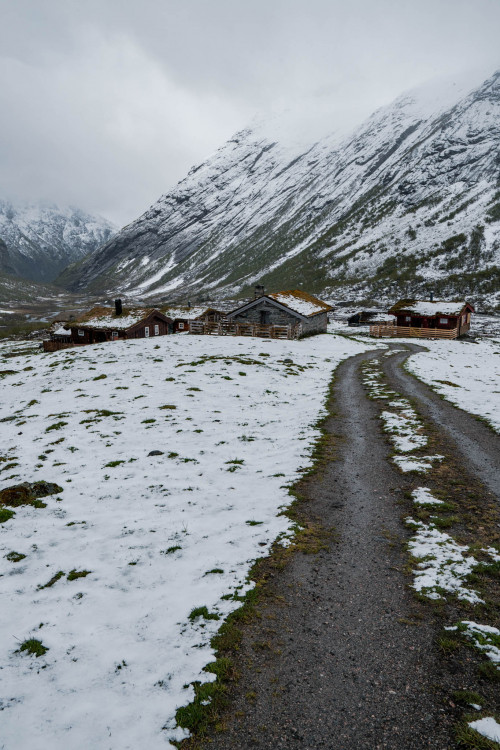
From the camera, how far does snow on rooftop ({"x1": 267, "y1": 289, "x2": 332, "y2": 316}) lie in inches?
2004

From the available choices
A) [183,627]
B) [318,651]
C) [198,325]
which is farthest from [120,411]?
[198,325]

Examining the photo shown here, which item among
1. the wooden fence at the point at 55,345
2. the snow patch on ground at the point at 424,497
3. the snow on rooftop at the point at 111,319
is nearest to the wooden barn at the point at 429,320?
the snow on rooftop at the point at 111,319

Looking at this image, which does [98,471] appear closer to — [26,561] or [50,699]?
[26,561]

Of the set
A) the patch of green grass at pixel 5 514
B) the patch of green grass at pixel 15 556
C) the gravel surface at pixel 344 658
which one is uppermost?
the patch of green grass at pixel 5 514

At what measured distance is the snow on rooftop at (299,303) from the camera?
50903mm

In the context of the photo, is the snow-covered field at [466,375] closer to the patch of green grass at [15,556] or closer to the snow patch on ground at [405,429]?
the snow patch on ground at [405,429]

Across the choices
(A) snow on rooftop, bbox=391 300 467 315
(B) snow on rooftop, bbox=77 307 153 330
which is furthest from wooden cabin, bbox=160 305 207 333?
(A) snow on rooftop, bbox=391 300 467 315

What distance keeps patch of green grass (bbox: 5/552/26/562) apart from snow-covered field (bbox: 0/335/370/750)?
1.7 inches

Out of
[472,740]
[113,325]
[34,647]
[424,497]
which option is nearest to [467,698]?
[472,740]

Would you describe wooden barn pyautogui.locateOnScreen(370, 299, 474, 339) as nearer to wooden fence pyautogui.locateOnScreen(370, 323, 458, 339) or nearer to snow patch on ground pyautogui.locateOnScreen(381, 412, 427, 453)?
wooden fence pyautogui.locateOnScreen(370, 323, 458, 339)

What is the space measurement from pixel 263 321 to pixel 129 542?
146 ft

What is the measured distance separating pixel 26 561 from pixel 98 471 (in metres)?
4.19

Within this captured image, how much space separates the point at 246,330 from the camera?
49094 millimetres

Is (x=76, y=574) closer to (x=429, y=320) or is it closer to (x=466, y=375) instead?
(x=466, y=375)
